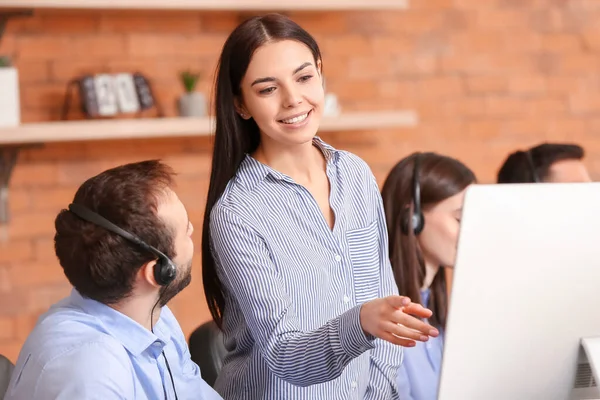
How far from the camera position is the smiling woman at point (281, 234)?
147 centimetres

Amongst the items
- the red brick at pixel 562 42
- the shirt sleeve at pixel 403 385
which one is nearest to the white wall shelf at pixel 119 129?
the red brick at pixel 562 42

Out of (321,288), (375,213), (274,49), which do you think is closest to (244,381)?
(321,288)

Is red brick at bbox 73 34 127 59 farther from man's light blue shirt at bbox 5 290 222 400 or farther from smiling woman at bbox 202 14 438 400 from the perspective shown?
man's light blue shirt at bbox 5 290 222 400

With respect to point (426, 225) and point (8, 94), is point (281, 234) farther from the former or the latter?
point (8, 94)

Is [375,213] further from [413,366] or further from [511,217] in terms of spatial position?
[511,217]

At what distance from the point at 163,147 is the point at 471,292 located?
7.50 feet

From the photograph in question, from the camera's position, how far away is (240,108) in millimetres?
1623

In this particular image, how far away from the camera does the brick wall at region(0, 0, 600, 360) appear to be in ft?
10.2

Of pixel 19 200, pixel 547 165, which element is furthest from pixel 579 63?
pixel 19 200

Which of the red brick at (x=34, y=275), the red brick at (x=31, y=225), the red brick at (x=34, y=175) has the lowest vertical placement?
the red brick at (x=34, y=275)

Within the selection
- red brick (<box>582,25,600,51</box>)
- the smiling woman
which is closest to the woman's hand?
the smiling woman

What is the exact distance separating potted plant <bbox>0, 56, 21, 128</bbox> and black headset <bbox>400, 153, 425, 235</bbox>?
133 centimetres

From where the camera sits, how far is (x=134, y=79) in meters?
3.09

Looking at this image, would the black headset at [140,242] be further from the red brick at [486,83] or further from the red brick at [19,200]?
the red brick at [486,83]
